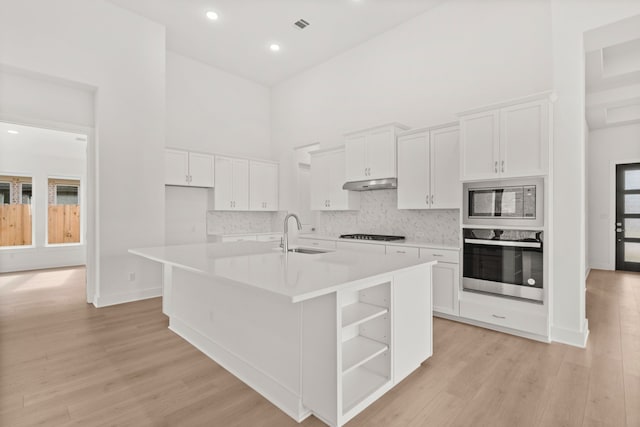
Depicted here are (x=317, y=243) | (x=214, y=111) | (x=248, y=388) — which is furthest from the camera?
(x=214, y=111)

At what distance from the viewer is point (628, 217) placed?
6.54 m

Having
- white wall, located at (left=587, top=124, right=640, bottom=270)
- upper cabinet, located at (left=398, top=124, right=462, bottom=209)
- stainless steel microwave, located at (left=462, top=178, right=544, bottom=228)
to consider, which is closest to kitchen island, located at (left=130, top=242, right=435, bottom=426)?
stainless steel microwave, located at (left=462, top=178, right=544, bottom=228)

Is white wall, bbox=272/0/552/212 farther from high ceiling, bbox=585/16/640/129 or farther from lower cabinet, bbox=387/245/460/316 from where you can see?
lower cabinet, bbox=387/245/460/316

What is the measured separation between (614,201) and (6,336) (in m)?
9.99

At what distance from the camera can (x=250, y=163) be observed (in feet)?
19.9

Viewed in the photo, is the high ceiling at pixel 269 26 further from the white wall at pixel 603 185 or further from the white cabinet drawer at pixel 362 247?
the white wall at pixel 603 185

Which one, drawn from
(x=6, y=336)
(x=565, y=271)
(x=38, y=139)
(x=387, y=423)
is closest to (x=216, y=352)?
(x=387, y=423)

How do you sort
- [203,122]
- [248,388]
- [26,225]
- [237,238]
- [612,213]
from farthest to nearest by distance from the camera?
[26,225] < [612,213] < [203,122] < [237,238] < [248,388]

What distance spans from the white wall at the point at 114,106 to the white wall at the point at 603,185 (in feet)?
27.9

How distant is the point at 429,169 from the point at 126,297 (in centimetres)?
438

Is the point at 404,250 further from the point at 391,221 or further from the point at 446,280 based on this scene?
the point at 391,221

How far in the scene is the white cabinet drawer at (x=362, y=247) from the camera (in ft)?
13.5

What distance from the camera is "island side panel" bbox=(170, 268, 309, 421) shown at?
195 cm

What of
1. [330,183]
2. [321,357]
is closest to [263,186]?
[330,183]
